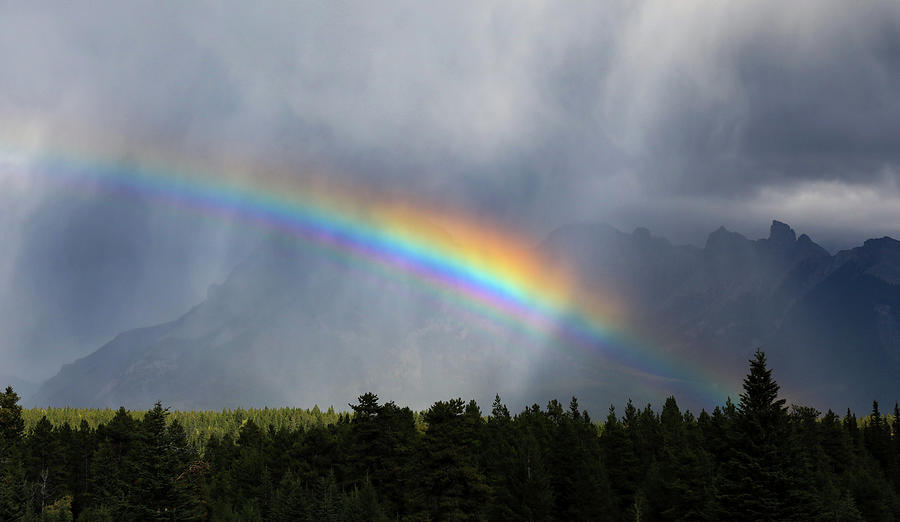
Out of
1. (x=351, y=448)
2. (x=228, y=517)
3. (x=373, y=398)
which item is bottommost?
(x=228, y=517)

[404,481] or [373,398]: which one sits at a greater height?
[373,398]

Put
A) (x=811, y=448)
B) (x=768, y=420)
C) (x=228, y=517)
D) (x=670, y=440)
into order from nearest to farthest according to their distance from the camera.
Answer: (x=768, y=420) → (x=228, y=517) → (x=670, y=440) → (x=811, y=448)

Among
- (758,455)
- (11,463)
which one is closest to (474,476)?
(758,455)

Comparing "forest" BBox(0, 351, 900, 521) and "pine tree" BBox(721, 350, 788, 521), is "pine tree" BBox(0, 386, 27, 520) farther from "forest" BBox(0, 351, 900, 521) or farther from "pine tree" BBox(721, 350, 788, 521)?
"pine tree" BBox(721, 350, 788, 521)

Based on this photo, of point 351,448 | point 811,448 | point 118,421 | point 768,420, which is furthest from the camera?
point 118,421

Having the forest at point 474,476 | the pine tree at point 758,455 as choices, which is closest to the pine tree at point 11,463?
the forest at point 474,476

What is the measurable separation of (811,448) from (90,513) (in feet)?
403

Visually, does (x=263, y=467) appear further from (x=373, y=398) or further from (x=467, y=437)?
(x=467, y=437)

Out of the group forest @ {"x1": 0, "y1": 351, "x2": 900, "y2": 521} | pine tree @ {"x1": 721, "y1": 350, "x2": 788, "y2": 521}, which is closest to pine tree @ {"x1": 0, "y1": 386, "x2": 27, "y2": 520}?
forest @ {"x1": 0, "y1": 351, "x2": 900, "y2": 521}

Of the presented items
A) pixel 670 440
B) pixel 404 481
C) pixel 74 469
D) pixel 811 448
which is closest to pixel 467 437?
pixel 404 481

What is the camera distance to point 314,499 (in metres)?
84.3

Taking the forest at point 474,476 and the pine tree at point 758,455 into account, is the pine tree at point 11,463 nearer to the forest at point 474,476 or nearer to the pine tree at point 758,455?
the forest at point 474,476

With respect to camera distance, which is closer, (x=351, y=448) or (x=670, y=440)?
(x=351, y=448)

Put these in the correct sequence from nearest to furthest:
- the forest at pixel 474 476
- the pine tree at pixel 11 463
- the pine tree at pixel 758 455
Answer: the pine tree at pixel 758 455
the forest at pixel 474 476
the pine tree at pixel 11 463
